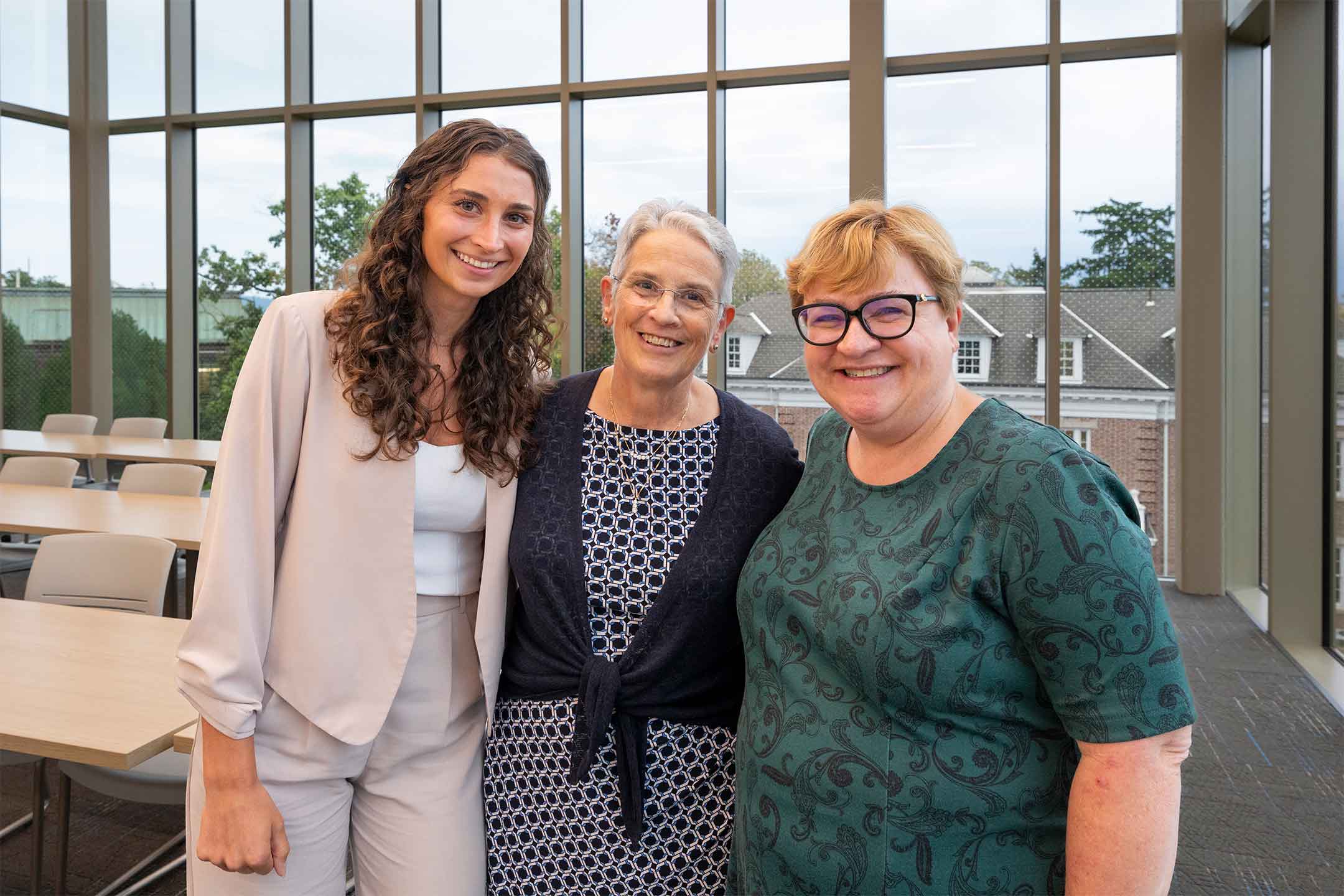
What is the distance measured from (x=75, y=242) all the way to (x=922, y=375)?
1018 cm

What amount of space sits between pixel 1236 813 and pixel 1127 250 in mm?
4527

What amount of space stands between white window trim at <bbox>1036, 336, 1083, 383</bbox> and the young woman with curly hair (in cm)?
589

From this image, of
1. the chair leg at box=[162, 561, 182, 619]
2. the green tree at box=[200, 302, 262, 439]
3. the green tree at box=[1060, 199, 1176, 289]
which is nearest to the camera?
the chair leg at box=[162, 561, 182, 619]

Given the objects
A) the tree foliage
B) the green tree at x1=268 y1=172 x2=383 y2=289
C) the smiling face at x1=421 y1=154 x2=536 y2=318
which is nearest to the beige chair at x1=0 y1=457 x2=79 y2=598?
the green tree at x1=268 y1=172 x2=383 y2=289

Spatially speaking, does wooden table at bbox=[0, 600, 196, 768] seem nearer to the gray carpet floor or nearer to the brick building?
the gray carpet floor

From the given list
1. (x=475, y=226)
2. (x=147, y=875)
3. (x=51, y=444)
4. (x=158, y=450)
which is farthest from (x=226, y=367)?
(x=475, y=226)

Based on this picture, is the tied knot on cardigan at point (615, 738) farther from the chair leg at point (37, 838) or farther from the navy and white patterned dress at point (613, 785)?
the chair leg at point (37, 838)

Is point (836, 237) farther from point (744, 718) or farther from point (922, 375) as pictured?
point (744, 718)

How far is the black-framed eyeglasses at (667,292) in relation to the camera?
5.73ft

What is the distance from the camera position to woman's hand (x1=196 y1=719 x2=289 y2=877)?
1519mm

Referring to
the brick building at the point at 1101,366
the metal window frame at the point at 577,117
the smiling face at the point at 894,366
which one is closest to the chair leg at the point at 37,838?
the smiling face at the point at 894,366

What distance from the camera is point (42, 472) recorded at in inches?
212

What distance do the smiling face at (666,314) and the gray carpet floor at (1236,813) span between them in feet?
7.49

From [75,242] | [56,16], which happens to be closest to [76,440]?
[75,242]
